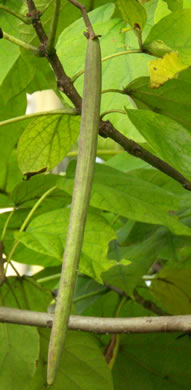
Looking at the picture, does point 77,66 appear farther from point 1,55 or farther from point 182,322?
point 182,322

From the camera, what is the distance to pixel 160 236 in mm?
525

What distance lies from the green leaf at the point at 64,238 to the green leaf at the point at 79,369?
0.10 m

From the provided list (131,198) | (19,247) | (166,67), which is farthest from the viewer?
(19,247)

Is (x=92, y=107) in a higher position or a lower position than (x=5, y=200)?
higher

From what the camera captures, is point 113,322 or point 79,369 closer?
point 113,322

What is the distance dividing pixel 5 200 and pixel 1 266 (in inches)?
5.9

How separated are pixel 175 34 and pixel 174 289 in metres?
0.23

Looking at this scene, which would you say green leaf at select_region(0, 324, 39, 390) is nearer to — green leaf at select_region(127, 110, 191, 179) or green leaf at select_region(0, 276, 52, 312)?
green leaf at select_region(0, 276, 52, 312)

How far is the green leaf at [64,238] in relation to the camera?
15.6 inches

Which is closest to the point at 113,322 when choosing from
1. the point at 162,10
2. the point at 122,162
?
the point at 162,10

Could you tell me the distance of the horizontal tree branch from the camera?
1.11ft

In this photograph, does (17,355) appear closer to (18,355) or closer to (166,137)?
(18,355)

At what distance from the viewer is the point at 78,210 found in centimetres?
24

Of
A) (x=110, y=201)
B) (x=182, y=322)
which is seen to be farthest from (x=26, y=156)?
(x=182, y=322)
